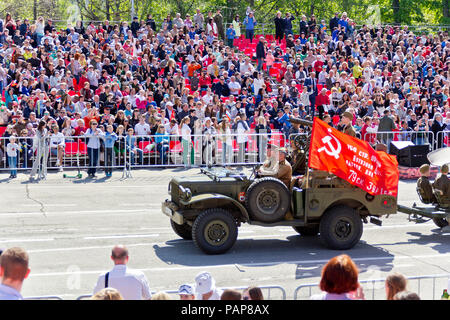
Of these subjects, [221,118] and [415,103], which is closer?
[221,118]

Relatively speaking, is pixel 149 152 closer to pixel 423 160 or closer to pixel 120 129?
pixel 120 129

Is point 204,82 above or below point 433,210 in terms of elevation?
above

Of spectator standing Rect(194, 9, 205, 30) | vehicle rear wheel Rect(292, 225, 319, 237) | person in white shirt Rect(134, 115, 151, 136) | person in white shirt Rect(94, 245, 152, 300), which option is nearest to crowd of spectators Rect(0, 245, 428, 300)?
person in white shirt Rect(94, 245, 152, 300)

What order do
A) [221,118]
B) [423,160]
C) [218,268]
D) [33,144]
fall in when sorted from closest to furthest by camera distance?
1. [218,268]
2. [33,144]
3. [423,160]
4. [221,118]

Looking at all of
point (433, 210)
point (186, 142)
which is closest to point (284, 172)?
point (433, 210)

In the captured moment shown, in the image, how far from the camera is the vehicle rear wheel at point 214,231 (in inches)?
510

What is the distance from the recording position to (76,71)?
2619 centimetres

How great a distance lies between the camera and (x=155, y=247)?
45.6ft

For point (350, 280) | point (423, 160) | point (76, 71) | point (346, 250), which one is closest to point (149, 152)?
point (76, 71)

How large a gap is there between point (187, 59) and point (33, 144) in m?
9.16

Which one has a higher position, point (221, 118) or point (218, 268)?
point (221, 118)

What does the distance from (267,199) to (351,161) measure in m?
1.68

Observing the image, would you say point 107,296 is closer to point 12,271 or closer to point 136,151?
point 12,271

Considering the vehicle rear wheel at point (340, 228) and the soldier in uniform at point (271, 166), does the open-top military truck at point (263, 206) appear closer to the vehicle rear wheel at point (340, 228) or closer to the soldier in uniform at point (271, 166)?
the vehicle rear wheel at point (340, 228)
